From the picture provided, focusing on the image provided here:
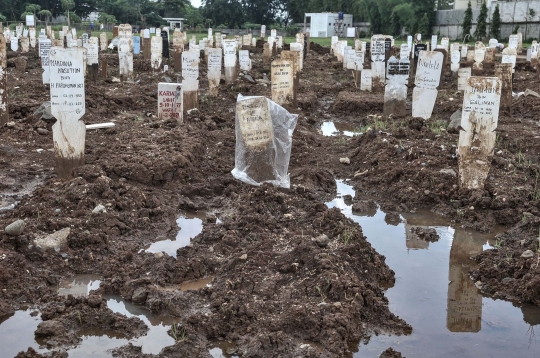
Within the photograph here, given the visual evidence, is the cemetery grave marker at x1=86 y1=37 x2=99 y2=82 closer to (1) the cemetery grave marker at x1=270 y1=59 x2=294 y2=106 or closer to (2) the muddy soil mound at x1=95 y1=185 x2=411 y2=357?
Result: (1) the cemetery grave marker at x1=270 y1=59 x2=294 y2=106

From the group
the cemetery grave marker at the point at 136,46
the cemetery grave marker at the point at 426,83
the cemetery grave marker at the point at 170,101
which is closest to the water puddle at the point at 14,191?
the cemetery grave marker at the point at 170,101

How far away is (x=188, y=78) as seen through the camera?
46.1 ft

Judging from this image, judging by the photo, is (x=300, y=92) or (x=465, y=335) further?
(x=300, y=92)

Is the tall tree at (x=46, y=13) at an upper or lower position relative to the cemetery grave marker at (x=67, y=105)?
upper

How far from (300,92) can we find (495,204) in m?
11.6

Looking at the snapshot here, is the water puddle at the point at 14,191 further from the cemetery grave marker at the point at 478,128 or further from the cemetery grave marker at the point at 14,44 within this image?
the cemetery grave marker at the point at 14,44

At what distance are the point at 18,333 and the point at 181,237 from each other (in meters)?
2.54

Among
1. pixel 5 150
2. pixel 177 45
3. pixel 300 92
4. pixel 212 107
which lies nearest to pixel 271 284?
pixel 5 150

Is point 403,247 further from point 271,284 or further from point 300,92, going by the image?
point 300,92

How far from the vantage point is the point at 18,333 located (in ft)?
16.6

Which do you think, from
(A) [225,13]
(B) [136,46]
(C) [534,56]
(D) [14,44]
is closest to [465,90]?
(C) [534,56]

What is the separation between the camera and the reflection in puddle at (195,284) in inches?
236

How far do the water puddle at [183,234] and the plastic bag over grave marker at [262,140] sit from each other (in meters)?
1.27

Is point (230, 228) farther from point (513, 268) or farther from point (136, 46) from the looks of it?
point (136, 46)
